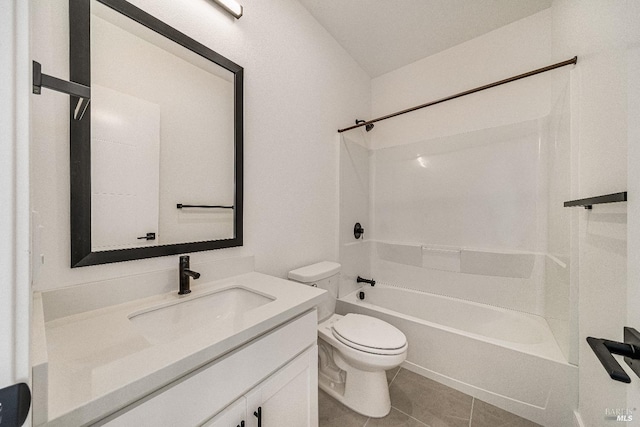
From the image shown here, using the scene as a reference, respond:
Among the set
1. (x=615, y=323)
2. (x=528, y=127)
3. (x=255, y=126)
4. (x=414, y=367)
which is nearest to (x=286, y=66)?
(x=255, y=126)

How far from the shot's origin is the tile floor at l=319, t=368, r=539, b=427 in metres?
1.32

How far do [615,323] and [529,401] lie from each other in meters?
0.89

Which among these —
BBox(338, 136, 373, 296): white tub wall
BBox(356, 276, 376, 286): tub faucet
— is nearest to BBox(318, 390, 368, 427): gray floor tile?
BBox(338, 136, 373, 296): white tub wall

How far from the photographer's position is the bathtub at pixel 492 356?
4.17ft

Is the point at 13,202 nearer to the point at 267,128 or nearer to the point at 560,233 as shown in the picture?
the point at 267,128

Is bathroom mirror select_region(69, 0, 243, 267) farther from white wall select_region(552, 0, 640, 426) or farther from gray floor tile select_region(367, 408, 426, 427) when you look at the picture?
white wall select_region(552, 0, 640, 426)

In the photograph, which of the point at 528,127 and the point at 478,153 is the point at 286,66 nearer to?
the point at 478,153

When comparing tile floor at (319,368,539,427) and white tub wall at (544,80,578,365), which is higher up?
white tub wall at (544,80,578,365)

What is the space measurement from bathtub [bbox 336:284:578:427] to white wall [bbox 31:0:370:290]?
91cm

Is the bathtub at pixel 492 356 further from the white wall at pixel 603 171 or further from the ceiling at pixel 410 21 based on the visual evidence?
the ceiling at pixel 410 21

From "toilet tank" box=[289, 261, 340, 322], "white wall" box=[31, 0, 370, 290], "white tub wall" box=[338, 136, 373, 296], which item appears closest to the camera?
"white wall" box=[31, 0, 370, 290]

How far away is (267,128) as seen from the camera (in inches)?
56.5

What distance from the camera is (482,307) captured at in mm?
1877

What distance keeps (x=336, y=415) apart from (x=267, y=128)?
176cm
